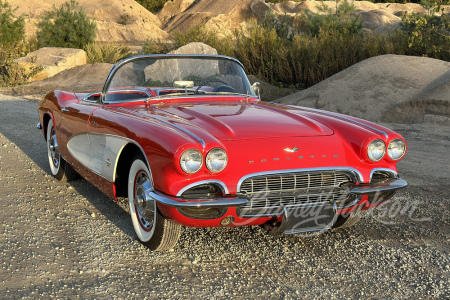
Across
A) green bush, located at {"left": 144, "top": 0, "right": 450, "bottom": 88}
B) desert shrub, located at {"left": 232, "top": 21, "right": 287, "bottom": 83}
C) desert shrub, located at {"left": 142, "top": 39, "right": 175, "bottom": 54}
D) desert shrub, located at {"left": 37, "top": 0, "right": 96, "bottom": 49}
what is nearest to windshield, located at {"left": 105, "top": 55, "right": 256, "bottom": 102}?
green bush, located at {"left": 144, "top": 0, "right": 450, "bottom": 88}

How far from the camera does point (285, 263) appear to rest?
3463 mm

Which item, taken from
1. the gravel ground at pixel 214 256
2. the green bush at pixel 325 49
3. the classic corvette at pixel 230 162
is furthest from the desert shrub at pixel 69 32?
the classic corvette at pixel 230 162

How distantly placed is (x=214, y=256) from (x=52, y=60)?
1772cm

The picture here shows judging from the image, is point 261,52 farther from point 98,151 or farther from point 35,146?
point 98,151

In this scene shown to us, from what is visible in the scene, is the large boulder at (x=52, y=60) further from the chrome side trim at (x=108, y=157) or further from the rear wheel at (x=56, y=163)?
the chrome side trim at (x=108, y=157)

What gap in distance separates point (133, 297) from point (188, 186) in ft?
2.37

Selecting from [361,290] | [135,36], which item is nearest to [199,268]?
[361,290]

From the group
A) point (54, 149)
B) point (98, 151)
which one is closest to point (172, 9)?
point (54, 149)

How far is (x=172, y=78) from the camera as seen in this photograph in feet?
15.8

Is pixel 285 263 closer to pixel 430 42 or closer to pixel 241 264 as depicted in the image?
pixel 241 264

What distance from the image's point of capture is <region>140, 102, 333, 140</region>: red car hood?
3553 mm

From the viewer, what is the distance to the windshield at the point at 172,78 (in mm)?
4664

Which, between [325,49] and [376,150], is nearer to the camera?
[376,150]

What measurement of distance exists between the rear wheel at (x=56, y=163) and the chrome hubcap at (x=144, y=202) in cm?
188
